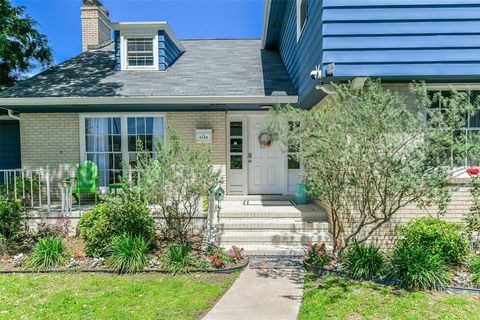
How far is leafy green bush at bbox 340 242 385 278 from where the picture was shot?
4688 millimetres

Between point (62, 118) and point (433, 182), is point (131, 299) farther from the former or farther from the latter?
point (62, 118)

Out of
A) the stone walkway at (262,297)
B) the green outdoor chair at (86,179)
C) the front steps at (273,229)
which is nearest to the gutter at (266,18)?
the front steps at (273,229)

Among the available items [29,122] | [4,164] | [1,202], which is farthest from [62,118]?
[4,164]

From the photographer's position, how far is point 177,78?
977 centimetres

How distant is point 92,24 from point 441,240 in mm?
13677

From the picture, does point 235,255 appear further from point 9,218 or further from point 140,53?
point 140,53

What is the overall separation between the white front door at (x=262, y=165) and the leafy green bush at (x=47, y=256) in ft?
17.2

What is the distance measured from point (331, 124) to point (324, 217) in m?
2.87

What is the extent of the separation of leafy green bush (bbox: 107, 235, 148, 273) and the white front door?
4523mm

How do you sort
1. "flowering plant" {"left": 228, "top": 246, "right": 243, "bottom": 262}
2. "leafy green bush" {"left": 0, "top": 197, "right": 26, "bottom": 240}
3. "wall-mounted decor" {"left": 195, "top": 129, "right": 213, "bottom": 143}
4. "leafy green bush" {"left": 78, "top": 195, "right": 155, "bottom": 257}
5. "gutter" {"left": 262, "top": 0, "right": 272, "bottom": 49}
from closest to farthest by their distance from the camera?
"flowering plant" {"left": 228, "top": 246, "right": 243, "bottom": 262} → "leafy green bush" {"left": 78, "top": 195, "right": 155, "bottom": 257} → "leafy green bush" {"left": 0, "top": 197, "right": 26, "bottom": 240} → "wall-mounted decor" {"left": 195, "top": 129, "right": 213, "bottom": 143} → "gutter" {"left": 262, "top": 0, "right": 272, "bottom": 49}

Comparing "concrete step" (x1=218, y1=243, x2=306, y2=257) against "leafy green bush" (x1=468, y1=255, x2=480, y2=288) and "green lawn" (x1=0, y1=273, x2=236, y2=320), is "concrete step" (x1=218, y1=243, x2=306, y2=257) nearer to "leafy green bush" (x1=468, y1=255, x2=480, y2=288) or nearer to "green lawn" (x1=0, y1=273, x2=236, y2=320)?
"green lawn" (x1=0, y1=273, x2=236, y2=320)

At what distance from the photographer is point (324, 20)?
5.72m

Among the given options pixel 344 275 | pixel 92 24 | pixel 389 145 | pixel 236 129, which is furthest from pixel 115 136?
pixel 389 145

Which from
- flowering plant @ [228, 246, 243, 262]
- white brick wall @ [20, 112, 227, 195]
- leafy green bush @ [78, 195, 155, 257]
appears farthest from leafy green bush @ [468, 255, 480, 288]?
white brick wall @ [20, 112, 227, 195]
